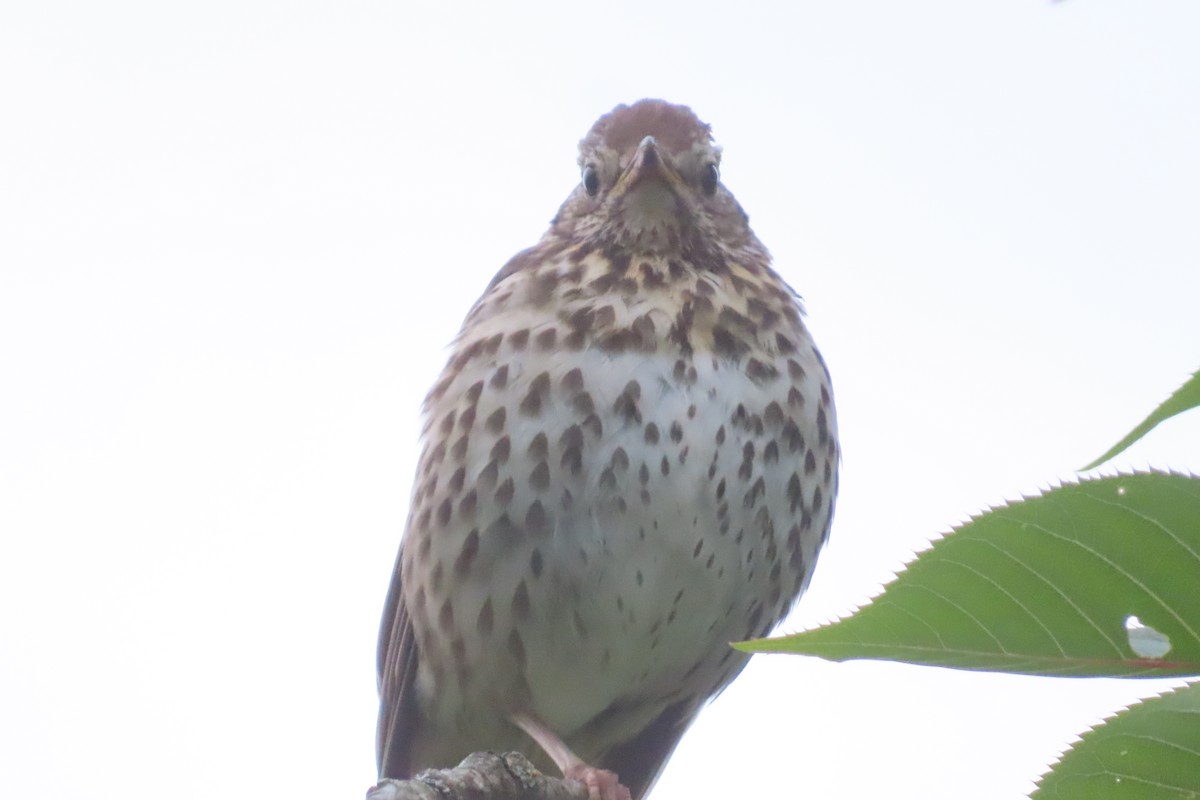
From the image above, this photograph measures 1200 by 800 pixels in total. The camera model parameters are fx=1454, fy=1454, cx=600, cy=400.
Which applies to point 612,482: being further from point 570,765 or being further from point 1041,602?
point 1041,602

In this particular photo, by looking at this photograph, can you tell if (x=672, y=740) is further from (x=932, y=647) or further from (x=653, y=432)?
(x=932, y=647)

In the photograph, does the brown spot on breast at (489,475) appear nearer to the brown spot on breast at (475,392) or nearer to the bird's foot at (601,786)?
the brown spot on breast at (475,392)

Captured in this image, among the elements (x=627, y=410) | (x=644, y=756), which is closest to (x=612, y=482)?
(x=627, y=410)

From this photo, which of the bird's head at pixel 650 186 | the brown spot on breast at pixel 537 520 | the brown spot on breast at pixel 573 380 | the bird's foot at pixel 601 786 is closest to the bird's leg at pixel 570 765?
the bird's foot at pixel 601 786

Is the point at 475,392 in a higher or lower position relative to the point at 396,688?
higher

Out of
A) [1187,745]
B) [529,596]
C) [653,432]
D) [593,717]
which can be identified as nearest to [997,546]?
[1187,745]
